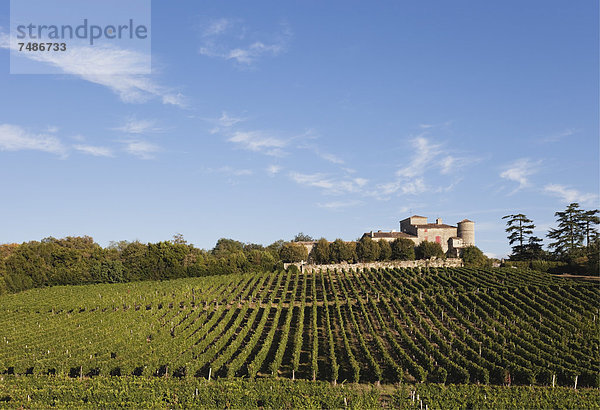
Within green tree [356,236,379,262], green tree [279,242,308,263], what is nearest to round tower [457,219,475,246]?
green tree [356,236,379,262]

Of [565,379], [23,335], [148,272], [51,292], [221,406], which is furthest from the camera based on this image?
[148,272]

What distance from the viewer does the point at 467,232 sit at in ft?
256

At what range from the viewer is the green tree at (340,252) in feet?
236

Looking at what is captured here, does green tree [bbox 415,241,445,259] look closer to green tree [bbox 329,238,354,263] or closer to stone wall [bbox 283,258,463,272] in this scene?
stone wall [bbox 283,258,463,272]

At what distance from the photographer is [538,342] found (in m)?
26.7

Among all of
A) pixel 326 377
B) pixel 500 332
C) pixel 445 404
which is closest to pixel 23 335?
pixel 326 377

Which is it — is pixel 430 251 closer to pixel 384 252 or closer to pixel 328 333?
pixel 384 252

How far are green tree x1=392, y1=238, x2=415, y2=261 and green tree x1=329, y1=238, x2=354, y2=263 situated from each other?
295 inches

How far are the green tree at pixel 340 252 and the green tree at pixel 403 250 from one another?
750 centimetres

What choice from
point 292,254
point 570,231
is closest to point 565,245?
point 570,231

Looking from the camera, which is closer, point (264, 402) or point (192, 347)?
point (264, 402)

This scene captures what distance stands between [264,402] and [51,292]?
41.5 meters

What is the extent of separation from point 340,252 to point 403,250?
10.6 m

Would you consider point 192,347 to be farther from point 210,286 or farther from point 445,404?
point 210,286
